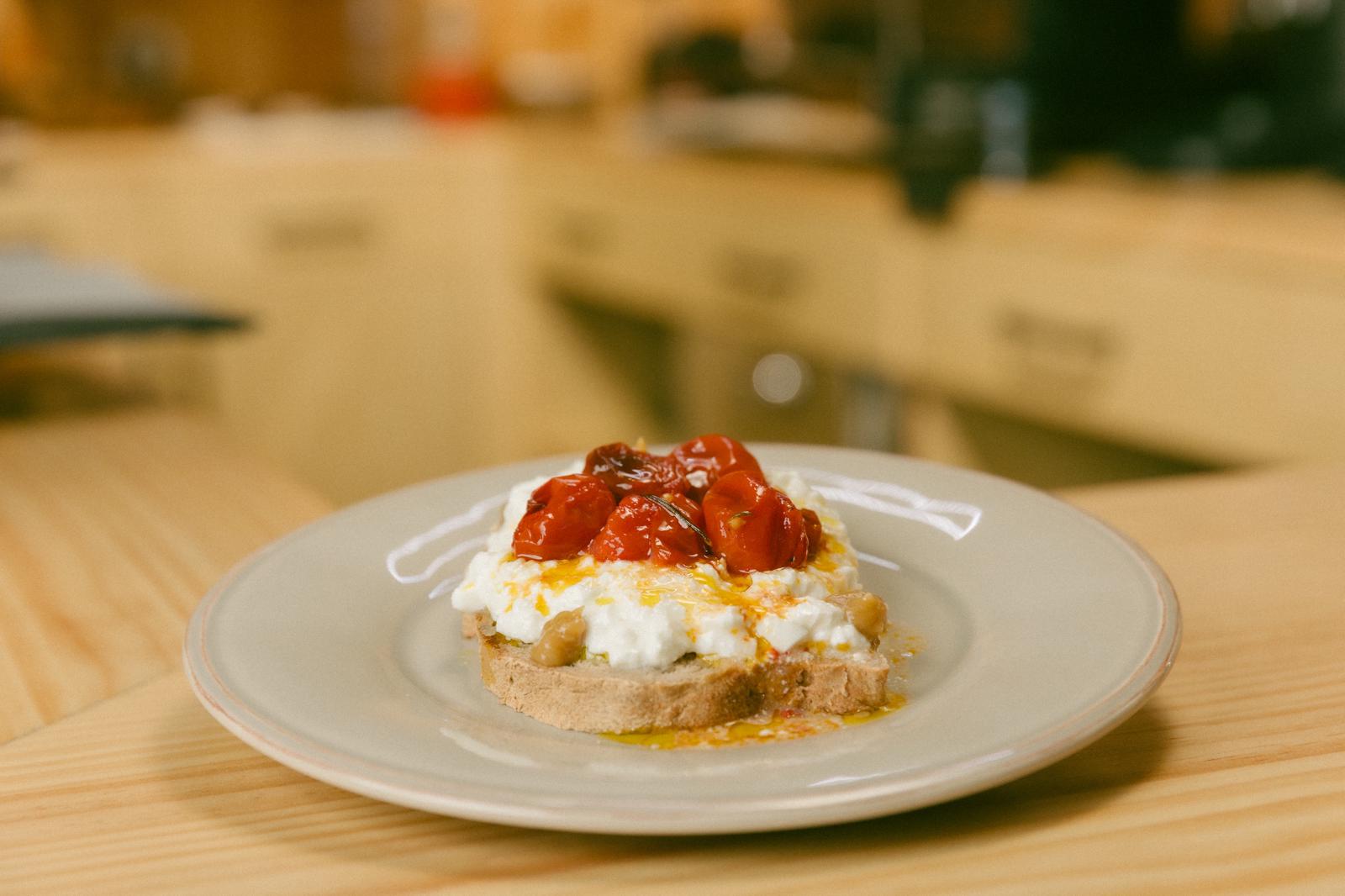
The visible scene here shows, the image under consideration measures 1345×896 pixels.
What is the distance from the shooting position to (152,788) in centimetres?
52

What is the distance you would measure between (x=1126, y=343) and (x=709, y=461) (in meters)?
1.18

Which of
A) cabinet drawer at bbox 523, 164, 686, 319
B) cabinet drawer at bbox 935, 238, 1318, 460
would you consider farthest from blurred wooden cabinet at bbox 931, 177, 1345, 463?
cabinet drawer at bbox 523, 164, 686, 319

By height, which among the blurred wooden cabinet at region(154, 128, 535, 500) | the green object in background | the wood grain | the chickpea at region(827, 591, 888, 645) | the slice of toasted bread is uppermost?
the chickpea at region(827, 591, 888, 645)

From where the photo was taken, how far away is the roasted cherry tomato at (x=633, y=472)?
60cm

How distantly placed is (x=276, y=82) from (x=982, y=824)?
139 inches

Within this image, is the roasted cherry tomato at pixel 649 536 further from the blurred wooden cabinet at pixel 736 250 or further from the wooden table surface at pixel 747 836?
the blurred wooden cabinet at pixel 736 250

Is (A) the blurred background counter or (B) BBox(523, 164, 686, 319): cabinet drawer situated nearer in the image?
(A) the blurred background counter

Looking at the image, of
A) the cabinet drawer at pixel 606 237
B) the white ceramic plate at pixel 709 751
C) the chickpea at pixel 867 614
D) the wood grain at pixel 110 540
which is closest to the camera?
the white ceramic plate at pixel 709 751

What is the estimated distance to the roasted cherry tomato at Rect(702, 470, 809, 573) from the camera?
547 mm

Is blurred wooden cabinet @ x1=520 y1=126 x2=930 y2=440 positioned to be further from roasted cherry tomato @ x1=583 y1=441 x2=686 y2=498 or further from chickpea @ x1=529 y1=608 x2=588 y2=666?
chickpea @ x1=529 y1=608 x2=588 y2=666

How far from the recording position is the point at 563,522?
0.56 m

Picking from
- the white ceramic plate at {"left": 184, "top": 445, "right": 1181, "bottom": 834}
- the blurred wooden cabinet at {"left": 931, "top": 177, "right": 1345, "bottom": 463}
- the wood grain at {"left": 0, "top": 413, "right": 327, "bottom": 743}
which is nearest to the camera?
the white ceramic plate at {"left": 184, "top": 445, "right": 1181, "bottom": 834}

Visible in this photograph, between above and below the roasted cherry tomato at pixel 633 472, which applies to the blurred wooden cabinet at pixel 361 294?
below

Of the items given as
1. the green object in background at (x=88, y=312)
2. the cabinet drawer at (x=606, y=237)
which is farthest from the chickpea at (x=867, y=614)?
the cabinet drawer at (x=606, y=237)
